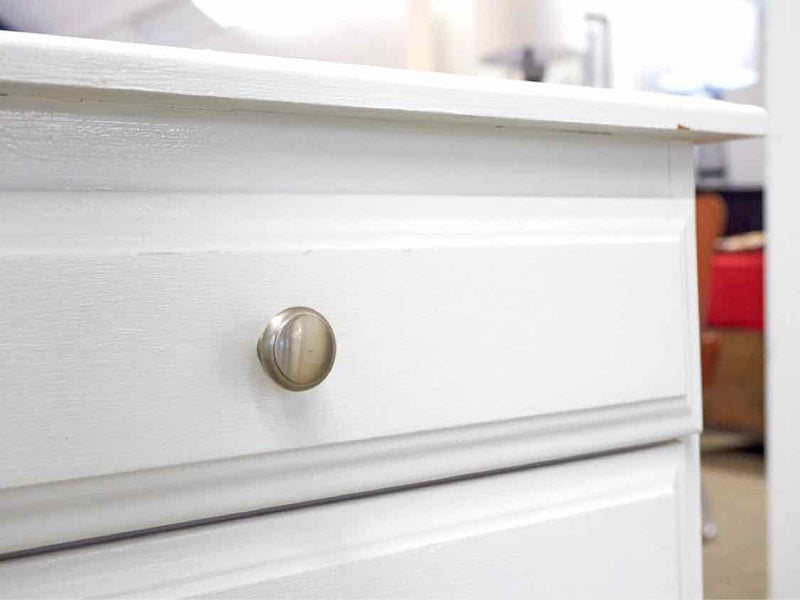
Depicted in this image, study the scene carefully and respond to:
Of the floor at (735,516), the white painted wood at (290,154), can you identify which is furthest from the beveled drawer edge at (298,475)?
the floor at (735,516)

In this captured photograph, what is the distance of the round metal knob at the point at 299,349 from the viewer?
41cm

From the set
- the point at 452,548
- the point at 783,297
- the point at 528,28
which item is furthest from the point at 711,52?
the point at 452,548

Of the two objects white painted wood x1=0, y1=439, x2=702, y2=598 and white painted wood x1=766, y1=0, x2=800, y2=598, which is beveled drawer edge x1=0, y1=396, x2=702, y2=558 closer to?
white painted wood x1=0, y1=439, x2=702, y2=598

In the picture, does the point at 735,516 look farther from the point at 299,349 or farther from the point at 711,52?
the point at 711,52

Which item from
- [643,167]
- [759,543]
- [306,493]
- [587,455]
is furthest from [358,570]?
[759,543]

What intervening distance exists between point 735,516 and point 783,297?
1.52 m

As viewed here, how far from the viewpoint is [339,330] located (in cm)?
44

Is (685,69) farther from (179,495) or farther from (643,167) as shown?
(179,495)

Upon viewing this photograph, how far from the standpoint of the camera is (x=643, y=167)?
1.83 feet

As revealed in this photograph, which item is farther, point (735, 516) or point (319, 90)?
point (735, 516)

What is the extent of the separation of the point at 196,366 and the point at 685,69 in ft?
14.1

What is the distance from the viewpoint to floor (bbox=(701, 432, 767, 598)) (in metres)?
1.74

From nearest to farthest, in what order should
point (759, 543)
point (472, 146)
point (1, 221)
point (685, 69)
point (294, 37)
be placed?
point (1, 221) < point (472, 146) < point (294, 37) < point (759, 543) < point (685, 69)

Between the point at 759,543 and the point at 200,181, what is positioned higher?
the point at 200,181
